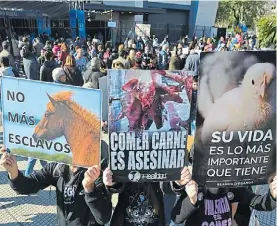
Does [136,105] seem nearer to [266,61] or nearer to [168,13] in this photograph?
[266,61]

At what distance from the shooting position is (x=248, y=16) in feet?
177

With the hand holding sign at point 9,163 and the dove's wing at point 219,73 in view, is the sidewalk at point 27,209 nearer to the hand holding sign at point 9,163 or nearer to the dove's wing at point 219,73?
the hand holding sign at point 9,163

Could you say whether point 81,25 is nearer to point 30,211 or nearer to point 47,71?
point 47,71

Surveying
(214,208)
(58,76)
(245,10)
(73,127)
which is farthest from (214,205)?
A: (245,10)

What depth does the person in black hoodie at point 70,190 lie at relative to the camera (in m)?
2.15

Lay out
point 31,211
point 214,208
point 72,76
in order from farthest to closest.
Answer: point 72,76 < point 31,211 < point 214,208

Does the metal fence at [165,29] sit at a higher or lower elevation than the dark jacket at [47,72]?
lower

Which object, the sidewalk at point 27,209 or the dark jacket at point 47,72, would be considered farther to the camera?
the dark jacket at point 47,72

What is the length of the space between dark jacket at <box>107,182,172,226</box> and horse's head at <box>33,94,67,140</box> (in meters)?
Answer: 0.53

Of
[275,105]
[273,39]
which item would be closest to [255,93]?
[275,105]

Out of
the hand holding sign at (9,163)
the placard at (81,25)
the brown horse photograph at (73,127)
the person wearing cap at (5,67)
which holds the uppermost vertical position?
the brown horse photograph at (73,127)

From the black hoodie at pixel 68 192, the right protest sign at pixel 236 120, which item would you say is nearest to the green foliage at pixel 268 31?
the right protest sign at pixel 236 120

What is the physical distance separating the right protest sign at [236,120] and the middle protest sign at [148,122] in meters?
0.10

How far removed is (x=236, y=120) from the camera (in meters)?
1.95
